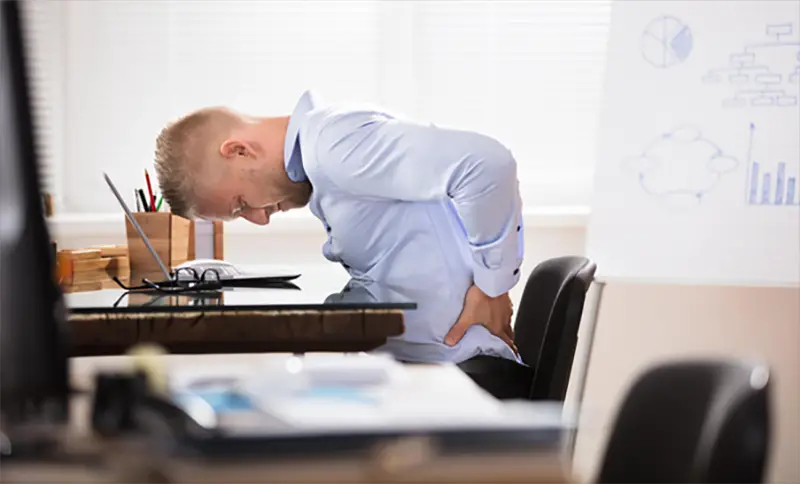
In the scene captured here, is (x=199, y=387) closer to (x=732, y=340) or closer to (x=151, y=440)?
(x=151, y=440)

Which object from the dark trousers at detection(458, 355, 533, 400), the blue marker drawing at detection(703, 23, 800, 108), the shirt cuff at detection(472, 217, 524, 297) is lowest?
the dark trousers at detection(458, 355, 533, 400)

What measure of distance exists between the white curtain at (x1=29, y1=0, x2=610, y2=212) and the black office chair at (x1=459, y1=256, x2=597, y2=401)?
1.53 m

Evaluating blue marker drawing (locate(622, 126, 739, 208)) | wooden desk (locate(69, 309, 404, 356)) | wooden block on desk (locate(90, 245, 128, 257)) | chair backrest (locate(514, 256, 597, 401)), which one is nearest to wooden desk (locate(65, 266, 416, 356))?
wooden desk (locate(69, 309, 404, 356))

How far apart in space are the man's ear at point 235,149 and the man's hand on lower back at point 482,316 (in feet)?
1.40

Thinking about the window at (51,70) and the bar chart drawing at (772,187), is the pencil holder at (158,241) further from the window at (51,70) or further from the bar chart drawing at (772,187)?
the bar chart drawing at (772,187)

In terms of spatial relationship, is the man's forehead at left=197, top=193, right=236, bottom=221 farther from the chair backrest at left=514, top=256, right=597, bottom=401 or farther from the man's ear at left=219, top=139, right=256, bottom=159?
the chair backrest at left=514, top=256, right=597, bottom=401

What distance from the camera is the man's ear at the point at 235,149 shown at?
5.69ft

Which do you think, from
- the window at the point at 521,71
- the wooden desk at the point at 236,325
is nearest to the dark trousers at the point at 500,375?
the wooden desk at the point at 236,325

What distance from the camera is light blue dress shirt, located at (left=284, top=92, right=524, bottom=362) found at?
162 centimetres

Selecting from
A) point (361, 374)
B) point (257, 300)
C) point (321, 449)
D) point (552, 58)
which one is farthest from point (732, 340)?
point (321, 449)

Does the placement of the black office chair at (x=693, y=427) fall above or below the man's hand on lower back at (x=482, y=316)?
above

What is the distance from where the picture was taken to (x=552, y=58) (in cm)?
350

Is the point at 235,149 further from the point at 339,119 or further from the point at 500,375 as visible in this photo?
the point at 500,375

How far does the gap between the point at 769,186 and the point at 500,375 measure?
1629mm
